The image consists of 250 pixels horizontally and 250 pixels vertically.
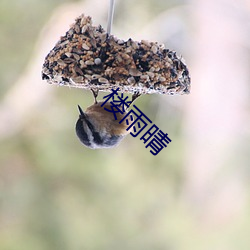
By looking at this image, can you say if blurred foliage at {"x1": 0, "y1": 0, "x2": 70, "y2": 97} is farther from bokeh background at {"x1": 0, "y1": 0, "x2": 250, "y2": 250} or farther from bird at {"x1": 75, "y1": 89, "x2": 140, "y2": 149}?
bird at {"x1": 75, "y1": 89, "x2": 140, "y2": 149}

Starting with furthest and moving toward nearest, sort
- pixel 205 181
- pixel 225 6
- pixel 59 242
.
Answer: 1. pixel 59 242
2. pixel 205 181
3. pixel 225 6

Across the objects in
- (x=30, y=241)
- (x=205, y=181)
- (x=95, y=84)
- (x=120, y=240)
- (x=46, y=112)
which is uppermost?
(x=46, y=112)

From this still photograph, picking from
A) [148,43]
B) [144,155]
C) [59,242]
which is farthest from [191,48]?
[148,43]

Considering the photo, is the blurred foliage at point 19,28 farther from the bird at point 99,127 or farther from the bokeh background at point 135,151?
the bird at point 99,127

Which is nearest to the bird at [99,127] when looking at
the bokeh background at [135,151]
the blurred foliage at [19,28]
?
the bokeh background at [135,151]

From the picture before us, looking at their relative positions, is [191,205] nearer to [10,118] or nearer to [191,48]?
[191,48]

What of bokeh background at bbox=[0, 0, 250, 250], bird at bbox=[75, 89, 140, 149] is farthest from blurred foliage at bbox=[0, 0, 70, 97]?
bird at bbox=[75, 89, 140, 149]
